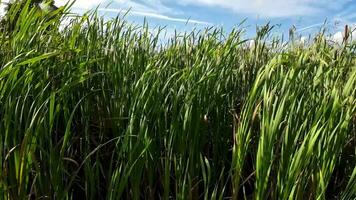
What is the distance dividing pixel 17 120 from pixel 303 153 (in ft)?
3.00

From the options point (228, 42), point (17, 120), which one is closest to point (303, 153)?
point (228, 42)

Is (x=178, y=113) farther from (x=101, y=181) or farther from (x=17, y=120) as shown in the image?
(x=17, y=120)

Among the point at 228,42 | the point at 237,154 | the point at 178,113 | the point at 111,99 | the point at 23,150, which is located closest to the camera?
the point at 23,150

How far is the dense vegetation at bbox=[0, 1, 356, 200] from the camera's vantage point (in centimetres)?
163

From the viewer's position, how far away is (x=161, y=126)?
1776mm

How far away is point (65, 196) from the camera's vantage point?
1721 millimetres

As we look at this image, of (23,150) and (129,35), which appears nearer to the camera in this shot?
(23,150)

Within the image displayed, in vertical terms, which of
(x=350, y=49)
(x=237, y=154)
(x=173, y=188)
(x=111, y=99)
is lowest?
(x=173, y=188)

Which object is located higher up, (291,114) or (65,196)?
(291,114)

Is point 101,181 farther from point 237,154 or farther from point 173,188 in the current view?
point 237,154

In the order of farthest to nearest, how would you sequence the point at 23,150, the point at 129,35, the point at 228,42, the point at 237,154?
the point at 129,35 → the point at 228,42 → the point at 237,154 → the point at 23,150

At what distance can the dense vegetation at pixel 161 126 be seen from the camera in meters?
1.63

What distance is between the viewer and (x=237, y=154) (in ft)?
5.51

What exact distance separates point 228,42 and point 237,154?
0.68m
